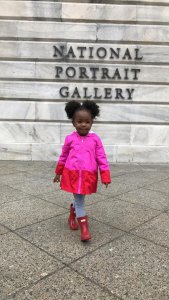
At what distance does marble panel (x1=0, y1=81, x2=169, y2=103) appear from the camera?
28.1ft

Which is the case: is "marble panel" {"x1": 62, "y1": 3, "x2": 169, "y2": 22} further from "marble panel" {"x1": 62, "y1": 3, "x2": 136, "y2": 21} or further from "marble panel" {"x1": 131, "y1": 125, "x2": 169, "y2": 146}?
"marble panel" {"x1": 131, "y1": 125, "x2": 169, "y2": 146}

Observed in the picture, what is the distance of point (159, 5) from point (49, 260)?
24.8ft

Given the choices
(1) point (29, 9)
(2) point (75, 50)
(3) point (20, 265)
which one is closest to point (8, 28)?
(1) point (29, 9)

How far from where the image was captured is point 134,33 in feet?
27.9

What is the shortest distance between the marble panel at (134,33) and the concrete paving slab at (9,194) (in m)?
4.86

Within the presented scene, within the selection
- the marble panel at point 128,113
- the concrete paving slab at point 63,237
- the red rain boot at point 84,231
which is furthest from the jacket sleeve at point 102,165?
the marble panel at point 128,113

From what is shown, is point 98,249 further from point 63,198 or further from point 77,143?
point 63,198

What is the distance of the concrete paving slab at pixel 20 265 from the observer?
2762 millimetres

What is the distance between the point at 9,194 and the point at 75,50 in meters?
4.66

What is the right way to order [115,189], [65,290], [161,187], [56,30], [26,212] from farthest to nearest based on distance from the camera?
[56,30] < [161,187] < [115,189] < [26,212] < [65,290]

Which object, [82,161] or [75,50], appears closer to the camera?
[82,161]

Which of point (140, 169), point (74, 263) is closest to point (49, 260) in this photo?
point (74, 263)

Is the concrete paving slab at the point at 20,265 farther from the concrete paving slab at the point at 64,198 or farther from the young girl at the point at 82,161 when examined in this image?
the concrete paving slab at the point at 64,198

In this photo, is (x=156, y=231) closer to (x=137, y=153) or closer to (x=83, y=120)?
(x=83, y=120)
